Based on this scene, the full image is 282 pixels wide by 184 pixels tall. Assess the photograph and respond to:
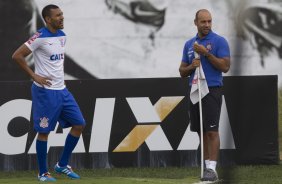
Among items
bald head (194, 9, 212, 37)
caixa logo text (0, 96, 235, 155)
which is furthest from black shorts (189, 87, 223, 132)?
caixa logo text (0, 96, 235, 155)

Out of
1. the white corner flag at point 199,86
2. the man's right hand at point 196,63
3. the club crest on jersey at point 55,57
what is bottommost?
the white corner flag at point 199,86

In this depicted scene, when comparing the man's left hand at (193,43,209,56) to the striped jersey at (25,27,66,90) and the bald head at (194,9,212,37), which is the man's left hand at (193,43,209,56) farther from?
the striped jersey at (25,27,66,90)

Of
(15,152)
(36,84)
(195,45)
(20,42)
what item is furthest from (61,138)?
(195,45)

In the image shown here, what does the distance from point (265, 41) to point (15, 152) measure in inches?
138

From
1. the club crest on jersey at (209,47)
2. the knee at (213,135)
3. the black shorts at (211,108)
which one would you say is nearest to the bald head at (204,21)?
the club crest on jersey at (209,47)

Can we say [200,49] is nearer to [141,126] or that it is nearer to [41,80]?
[41,80]

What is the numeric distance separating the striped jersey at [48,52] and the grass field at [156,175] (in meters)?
1.12

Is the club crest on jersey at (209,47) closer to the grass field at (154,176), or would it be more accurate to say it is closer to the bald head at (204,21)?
the bald head at (204,21)

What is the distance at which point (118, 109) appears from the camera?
11.1 meters

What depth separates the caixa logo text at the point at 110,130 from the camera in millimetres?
11023

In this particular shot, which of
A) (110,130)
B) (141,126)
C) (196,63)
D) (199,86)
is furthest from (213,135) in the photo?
(110,130)

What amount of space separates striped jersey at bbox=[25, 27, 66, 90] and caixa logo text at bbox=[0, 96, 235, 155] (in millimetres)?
2082

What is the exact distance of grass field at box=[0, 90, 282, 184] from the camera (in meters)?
9.13

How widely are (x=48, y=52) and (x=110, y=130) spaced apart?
2.37 m
